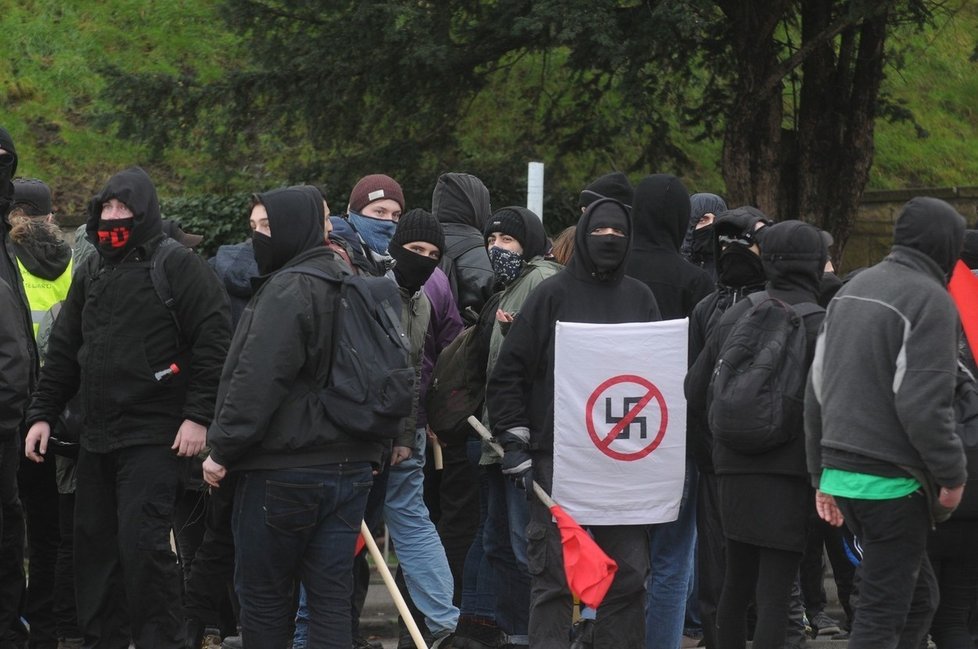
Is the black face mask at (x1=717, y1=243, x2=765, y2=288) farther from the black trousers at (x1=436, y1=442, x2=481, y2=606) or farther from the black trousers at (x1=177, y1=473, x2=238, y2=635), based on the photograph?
the black trousers at (x1=177, y1=473, x2=238, y2=635)

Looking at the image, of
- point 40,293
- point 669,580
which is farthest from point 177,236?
point 669,580

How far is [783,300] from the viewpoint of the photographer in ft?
17.8

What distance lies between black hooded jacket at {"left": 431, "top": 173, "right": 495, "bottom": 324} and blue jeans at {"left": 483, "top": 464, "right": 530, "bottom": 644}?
40.9 inches

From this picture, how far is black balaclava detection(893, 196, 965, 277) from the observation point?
197 inches

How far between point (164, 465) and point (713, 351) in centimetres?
232

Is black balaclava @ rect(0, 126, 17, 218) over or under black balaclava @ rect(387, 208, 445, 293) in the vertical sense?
over

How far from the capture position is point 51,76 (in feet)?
51.6

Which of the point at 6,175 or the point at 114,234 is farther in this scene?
the point at 6,175

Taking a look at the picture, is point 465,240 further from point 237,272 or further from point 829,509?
point 829,509

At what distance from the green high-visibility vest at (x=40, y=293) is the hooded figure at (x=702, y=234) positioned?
3306 mm

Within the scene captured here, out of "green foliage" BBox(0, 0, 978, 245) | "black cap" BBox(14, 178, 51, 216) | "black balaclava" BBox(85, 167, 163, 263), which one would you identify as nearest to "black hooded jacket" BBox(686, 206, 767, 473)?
"black balaclava" BBox(85, 167, 163, 263)

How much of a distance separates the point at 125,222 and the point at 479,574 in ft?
8.18

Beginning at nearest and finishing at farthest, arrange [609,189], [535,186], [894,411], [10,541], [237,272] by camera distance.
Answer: [894,411] → [10,541] → [237,272] → [609,189] → [535,186]

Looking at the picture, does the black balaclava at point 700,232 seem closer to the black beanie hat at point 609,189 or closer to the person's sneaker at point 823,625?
the black beanie hat at point 609,189
